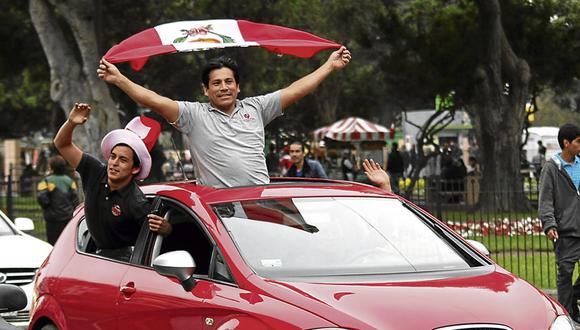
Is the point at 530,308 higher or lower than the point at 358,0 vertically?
lower

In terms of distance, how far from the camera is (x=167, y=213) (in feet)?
23.6

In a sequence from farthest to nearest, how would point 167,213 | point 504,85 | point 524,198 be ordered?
1. point 504,85
2. point 524,198
3. point 167,213

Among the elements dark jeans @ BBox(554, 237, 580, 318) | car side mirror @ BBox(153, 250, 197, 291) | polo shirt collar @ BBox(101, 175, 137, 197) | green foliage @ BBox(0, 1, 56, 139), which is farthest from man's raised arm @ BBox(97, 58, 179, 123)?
green foliage @ BBox(0, 1, 56, 139)

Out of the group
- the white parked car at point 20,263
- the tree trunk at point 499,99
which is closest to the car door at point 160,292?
the white parked car at point 20,263

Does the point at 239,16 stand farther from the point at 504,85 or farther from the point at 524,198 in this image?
the point at 524,198

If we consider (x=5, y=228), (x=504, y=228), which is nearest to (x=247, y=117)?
(x=5, y=228)

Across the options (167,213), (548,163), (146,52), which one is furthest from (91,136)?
(167,213)

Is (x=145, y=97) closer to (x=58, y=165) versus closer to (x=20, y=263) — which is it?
(x=20, y=263)

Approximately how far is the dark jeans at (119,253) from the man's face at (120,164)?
0.43 m

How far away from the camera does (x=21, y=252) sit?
1209 centimetres

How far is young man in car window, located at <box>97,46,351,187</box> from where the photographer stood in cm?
789

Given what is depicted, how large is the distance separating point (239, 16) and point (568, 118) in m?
51.2

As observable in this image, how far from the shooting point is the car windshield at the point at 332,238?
21.1ft

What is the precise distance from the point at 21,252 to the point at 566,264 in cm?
497
